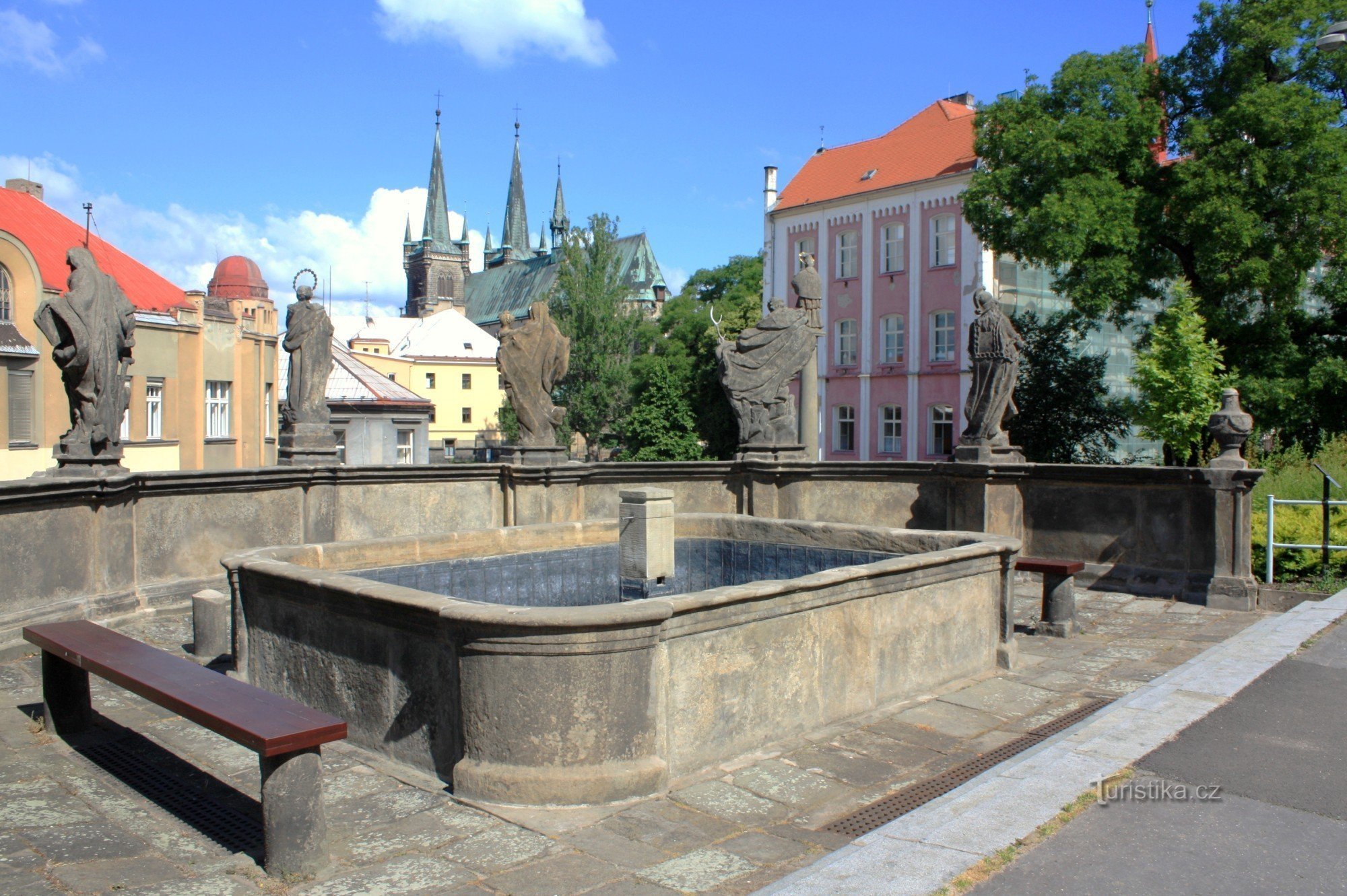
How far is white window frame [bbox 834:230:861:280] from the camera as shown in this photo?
41.7m

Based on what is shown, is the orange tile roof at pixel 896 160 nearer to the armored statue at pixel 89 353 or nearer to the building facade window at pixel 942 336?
the building facade window at pixel 942 336

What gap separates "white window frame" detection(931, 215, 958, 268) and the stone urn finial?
2939cm

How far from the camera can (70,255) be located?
861cm

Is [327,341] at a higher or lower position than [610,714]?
higher

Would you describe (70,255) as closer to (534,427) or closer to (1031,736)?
(534,427)

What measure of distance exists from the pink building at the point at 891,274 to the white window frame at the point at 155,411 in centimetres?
2331

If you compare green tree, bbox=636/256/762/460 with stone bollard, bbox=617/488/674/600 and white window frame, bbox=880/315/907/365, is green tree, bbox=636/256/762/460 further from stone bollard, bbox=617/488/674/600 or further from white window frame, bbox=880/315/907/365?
stone bollard, bbox=617/488/674/600

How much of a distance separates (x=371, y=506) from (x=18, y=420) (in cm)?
2276

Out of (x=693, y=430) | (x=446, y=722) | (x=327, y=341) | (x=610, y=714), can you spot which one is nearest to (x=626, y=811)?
(x=610, y=714)

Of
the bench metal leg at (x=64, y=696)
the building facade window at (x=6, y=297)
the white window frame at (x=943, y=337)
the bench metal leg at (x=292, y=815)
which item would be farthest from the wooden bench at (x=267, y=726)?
the white window frame at (x=943, y=337)

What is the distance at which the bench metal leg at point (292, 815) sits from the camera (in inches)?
155

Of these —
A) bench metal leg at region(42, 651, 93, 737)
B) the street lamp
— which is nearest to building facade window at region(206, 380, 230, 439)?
bench metal leg at region(42, 651, 93, 737)

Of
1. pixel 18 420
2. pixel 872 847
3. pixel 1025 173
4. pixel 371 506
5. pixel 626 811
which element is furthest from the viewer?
pixel 18 420

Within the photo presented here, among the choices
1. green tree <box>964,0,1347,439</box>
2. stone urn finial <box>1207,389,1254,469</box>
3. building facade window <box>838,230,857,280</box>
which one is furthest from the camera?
building facade window <box>838,230,857,280</box>
